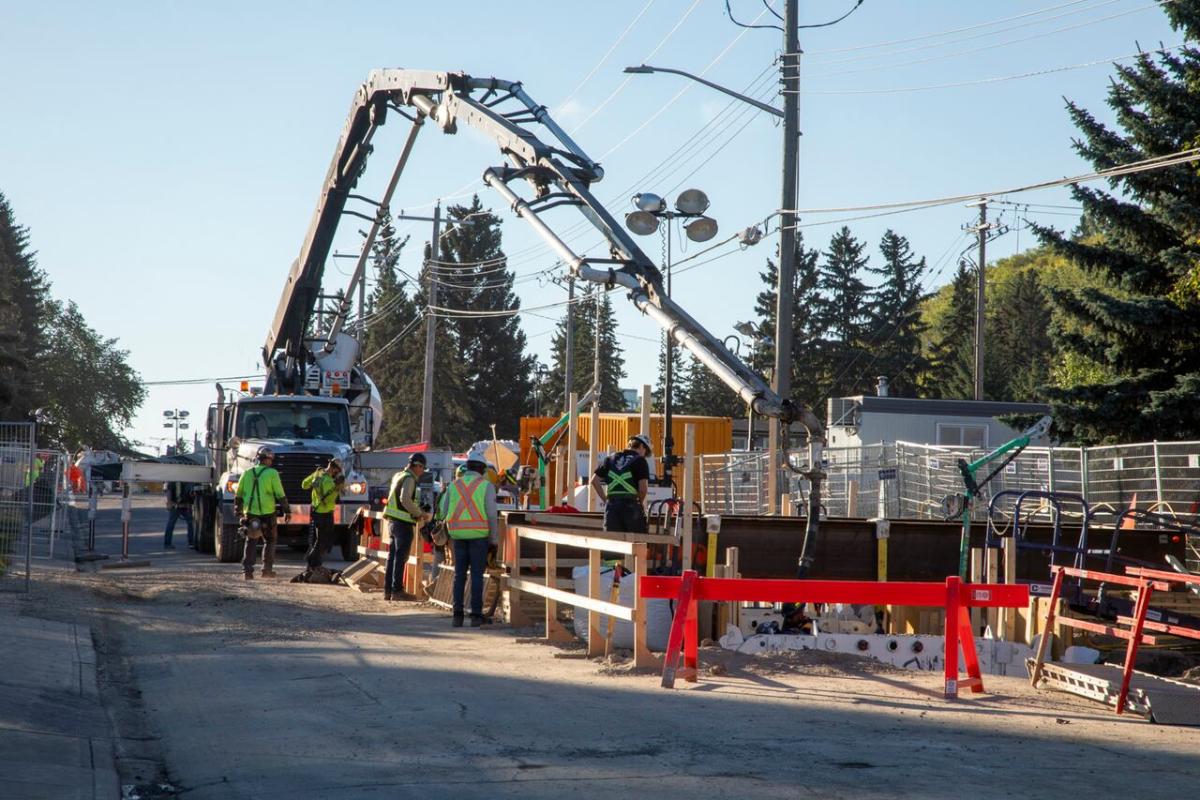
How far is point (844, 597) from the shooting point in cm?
1068

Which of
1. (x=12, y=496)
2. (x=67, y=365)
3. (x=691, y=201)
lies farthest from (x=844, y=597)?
(x=67, y=365)

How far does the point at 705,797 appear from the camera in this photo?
22.0ft

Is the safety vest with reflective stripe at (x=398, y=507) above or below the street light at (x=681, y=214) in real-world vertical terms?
below

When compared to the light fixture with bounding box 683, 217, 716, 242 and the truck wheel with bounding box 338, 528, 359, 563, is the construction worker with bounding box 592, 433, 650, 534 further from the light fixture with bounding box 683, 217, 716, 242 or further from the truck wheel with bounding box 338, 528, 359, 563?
the truck wheel with bounding box 338, 528, 359, 563

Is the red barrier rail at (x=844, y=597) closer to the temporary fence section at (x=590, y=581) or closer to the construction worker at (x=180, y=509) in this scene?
the temporary fence section at (x=590, y=581)

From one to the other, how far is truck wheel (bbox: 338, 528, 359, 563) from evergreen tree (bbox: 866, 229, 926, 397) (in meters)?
61.9

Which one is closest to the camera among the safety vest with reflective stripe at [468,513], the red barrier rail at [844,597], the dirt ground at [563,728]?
the dirt ground at [563,728]

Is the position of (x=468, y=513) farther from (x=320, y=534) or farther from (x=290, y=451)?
(x=290, y=451)

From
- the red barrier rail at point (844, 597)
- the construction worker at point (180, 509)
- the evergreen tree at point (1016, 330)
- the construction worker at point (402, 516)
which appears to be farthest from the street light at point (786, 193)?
the evergreen tree at point (1016, 330)

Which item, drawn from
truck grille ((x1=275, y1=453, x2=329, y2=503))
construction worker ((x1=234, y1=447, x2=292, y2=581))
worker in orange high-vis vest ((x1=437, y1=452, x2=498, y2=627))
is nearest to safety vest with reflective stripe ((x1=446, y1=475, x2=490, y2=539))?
worker in orange high-vis vest ((x1=437, y1=452, x2=498, y2=627))

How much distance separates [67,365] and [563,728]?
95.4 meters

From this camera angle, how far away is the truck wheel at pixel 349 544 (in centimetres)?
2628

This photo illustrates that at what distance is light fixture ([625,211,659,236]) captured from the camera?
1622cm

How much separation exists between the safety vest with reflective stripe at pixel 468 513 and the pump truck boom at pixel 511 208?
97.3 inches
